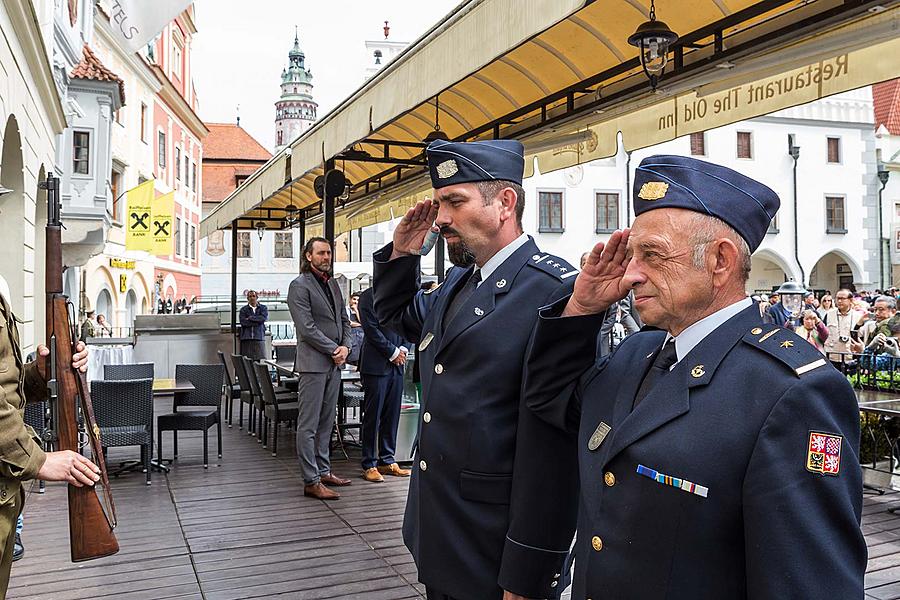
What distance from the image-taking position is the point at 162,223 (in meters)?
A: 18.8

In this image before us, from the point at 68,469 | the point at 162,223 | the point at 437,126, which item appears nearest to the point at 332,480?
the point at 437,126

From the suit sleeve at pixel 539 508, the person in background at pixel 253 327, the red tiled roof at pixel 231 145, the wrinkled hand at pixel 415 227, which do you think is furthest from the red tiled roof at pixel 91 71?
the red tiled roof at pixel 231 145

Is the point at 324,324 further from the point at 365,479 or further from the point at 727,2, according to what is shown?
the point at 727,2

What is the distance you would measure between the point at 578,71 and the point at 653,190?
4.21 m

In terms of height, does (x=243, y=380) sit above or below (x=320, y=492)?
above

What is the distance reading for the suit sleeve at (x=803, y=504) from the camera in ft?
4.06

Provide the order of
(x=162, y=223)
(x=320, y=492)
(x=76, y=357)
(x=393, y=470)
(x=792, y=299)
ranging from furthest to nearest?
(x=162, y=223) < (x=792, y=299) < (x=393, y=470) < (x=320, y=492) < (x=76, y=357)

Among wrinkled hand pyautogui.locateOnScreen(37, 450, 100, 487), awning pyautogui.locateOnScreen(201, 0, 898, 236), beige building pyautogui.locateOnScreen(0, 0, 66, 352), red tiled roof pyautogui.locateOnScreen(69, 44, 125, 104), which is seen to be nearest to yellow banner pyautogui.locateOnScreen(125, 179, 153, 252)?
red tiled roof pyautogui.locateOnScreen(69, 44, 125, 104)

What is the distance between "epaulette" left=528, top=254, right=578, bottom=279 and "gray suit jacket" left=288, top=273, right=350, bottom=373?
3851 millimetres

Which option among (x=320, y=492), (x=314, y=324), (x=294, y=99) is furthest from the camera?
(x=294, y=99)

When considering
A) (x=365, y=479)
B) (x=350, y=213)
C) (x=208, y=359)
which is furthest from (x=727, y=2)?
(x=208, y=359)

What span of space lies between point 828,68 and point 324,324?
151 inches

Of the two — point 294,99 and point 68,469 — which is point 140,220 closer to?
point 68,469

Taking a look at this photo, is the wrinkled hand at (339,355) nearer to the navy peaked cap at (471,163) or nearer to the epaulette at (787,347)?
the navy peaked cap at (471,163)
